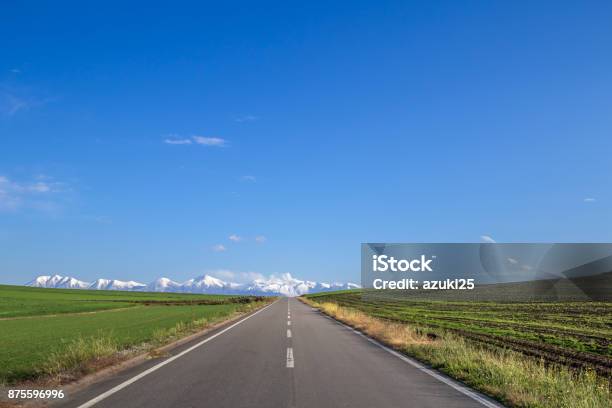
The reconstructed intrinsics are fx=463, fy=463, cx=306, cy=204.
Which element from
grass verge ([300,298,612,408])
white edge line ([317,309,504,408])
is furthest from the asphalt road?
grass verge ([300,298,612,408])

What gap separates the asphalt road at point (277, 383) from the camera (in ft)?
22.5

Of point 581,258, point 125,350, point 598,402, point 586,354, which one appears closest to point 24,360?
point 125,350

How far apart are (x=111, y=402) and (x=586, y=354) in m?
15.3

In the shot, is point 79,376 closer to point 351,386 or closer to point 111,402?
point 111,402

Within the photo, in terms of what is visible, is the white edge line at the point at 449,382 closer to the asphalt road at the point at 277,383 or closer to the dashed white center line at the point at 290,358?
the asphalt road at the point at 277,383

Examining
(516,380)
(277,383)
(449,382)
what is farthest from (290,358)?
(516,380)

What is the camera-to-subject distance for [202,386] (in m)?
7.89

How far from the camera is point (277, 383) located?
8.23m

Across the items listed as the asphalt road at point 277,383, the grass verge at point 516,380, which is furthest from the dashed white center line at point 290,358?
the grass verge at point 516,380

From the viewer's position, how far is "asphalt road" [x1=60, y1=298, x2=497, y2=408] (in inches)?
269

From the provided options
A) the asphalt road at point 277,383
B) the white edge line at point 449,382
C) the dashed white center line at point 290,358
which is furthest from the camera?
the dashed white center line at point 290,358

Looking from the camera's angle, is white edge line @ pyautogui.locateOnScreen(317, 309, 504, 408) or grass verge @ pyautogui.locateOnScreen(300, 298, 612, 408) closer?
grass verge @ pyautogui.locateOnScreen(300, 298, 612, 408)

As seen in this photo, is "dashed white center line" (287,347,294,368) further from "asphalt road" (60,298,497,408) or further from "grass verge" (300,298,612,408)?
"grass verge" (300,298,612,408)

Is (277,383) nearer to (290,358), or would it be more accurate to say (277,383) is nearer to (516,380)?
(290,358)
